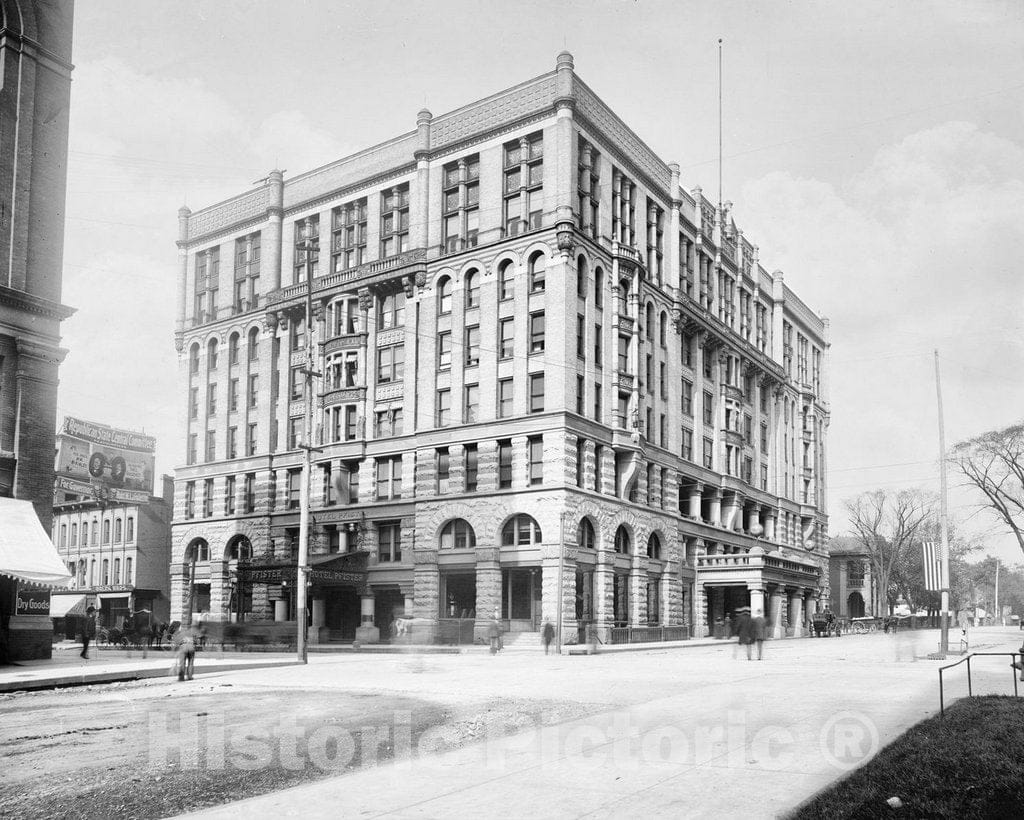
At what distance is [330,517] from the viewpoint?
5800 cm

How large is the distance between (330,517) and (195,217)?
25.2 metres

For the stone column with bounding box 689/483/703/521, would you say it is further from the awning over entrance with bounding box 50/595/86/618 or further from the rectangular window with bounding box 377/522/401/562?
the awning over entrance with bounding box 50/595/86/618

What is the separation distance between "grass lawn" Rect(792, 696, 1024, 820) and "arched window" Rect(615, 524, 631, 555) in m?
40.2

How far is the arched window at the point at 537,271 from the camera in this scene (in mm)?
51438

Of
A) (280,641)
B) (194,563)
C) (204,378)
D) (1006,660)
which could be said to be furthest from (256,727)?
(204,378)

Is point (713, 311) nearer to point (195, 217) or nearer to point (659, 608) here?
point (659, 608)

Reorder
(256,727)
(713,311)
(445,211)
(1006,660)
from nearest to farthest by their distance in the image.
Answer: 1. (256,727)
2. (1006,660)
3. (445,211)
4. (713,311)

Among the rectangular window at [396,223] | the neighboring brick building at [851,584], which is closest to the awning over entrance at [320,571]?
the rectangular window at [396,223]

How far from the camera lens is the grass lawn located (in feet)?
29.1

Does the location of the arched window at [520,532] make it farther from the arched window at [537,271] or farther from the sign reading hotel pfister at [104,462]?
the sign reading hotel pfister at [104,462]

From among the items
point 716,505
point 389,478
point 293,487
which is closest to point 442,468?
point 389,478

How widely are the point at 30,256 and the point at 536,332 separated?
25445mm

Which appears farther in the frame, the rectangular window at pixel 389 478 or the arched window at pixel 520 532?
the rectangular window at pixel 389 478

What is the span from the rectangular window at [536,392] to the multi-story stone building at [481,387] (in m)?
0.11
